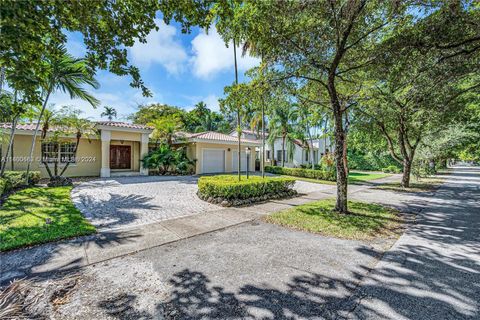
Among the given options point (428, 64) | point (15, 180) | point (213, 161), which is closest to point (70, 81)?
point (15, 180)

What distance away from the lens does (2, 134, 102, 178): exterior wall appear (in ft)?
42.2

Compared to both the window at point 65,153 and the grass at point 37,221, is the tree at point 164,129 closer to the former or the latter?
the window at point 65,153

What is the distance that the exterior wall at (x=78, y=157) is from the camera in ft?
42.2

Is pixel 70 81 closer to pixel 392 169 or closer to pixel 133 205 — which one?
pixel 133 205

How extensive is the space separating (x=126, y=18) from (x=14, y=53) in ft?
6.43

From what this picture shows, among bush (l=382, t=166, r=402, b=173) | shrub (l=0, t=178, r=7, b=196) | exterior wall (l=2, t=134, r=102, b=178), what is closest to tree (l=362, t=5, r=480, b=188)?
shrub (l=0, t=178, r=7, b=196)

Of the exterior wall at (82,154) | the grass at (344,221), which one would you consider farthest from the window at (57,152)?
the grass at (344,221)

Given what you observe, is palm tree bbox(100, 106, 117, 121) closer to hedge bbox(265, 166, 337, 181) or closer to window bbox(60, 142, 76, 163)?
window bbox(60, 142, 76, 163)

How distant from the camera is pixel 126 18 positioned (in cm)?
381

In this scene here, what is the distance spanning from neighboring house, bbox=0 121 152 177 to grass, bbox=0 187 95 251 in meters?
6.16

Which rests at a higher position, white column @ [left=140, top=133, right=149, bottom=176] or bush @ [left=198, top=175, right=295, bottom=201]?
white column @ [left=140, top=133, right=149, bottom=176]

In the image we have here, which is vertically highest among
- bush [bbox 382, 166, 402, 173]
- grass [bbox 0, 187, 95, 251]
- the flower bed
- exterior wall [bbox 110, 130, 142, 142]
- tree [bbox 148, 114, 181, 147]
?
tree [bbox 148, 114, 181, 147]

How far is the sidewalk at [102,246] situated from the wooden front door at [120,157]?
531 inches

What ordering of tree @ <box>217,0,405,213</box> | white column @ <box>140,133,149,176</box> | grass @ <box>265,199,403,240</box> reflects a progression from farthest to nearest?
white column @ <box>140,133,149,176</box>, tree @ <box>217,0,405,213</box>, grass @ <box>265,199,403,240</box>
